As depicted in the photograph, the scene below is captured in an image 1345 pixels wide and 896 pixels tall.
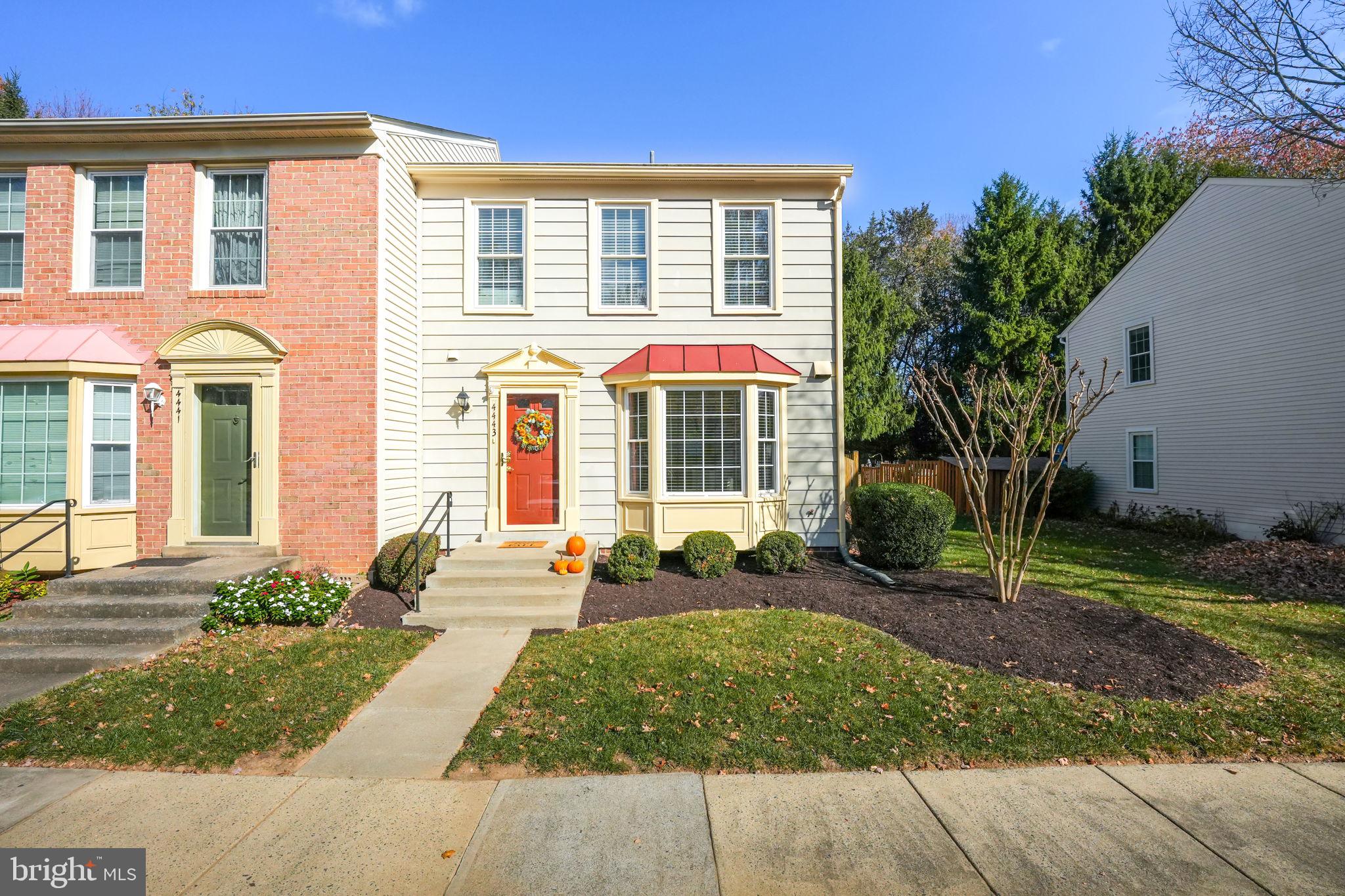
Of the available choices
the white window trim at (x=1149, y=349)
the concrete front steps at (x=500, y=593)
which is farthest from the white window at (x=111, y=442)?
the white window trim at (x=1149, y=349)

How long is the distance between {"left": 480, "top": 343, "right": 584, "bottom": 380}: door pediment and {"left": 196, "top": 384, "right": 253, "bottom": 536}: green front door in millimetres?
3163

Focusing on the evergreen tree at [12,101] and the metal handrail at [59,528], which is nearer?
the metal handrail at [59,528]

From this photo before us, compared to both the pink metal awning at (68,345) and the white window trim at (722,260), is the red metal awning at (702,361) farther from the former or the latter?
the pink metal awning at (68,345)

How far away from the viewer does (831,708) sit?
463 cm

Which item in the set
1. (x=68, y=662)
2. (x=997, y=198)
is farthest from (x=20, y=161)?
(x=997, y=198)

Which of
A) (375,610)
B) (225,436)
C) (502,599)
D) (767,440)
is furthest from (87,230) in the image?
(767,440)

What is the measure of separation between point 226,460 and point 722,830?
814 cm

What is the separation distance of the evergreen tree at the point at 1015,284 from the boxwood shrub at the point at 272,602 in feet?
73.8

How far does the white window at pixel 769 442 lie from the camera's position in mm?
9539

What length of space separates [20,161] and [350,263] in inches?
185

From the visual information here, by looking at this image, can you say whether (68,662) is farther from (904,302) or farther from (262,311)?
(904,302)

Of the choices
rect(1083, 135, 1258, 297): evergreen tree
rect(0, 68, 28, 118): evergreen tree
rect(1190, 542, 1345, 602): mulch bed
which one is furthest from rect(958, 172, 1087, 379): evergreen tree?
rect(0, 68, 28, 118): evergreen tree

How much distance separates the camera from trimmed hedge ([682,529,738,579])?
8570 millimetres

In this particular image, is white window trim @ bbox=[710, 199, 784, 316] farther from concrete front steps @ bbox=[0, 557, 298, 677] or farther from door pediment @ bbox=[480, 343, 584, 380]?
concrete front steps @ bbox=[0, 557, 298, 677]
